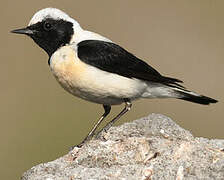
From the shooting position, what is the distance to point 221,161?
718 centimetres

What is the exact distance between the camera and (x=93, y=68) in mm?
8477

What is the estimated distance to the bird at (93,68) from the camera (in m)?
8.39

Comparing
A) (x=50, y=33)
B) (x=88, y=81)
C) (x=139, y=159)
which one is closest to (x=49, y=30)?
(x=50, y=33)

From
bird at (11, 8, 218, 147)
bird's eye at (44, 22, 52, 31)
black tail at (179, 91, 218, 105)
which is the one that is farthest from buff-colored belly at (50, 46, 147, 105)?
black tail at (179, 91, 218, 105)

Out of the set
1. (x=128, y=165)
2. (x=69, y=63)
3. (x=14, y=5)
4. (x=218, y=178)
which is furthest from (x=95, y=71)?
(x=14, y=5)

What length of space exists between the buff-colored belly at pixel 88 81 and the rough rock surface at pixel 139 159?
639 mm

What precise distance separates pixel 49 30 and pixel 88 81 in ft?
3.33

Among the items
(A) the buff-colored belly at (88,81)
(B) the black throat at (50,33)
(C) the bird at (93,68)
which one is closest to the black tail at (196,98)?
(C) the bird at (93,68)

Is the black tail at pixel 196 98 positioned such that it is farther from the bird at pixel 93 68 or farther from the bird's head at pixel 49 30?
the bird's head at pixel 49 30

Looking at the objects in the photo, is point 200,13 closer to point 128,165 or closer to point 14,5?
point 14,5

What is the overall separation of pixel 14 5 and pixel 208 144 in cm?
893

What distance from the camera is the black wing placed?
853 cm

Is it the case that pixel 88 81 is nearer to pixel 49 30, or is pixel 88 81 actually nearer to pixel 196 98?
pixel 49 30

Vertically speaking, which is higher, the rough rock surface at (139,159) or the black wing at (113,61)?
the black wing at (113,61)
